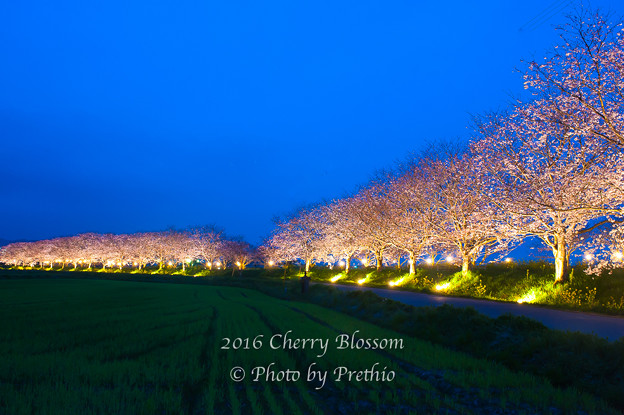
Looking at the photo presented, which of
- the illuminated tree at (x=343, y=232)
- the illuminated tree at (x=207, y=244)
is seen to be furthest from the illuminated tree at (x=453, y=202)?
the illuminated tree at (x=207, y=244)

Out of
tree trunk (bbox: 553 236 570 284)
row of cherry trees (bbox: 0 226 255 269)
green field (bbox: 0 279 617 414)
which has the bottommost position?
green field (bbox: 0 279 617 414)

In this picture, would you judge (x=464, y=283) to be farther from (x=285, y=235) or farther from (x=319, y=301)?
(x=285, y=235)

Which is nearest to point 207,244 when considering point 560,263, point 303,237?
point 303,237

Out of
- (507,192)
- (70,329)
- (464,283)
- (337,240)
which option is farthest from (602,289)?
(337,240)

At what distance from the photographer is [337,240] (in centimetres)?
5644

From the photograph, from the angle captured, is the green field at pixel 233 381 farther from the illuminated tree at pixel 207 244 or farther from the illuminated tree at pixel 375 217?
the illuminated tree at pixel 207 244

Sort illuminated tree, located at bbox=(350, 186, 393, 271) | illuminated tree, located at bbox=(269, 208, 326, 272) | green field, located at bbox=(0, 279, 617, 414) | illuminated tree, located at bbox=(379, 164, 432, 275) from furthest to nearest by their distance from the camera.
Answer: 1. illuminated tree, located at bbox=(269, 208, 326, 272)
2. illuminated tree, located at bbox=(350, 186, 393, 271)
3. illuminated tree, located at bbox=(379, 164, 432, 275)
4. green field, located at bbox=(0, 279, 617, 414)

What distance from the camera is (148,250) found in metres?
103

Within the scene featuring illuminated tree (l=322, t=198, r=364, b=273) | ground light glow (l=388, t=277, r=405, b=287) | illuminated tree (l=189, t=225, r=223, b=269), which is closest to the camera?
ground light glow (l=388, t=277, r=405, b=287)

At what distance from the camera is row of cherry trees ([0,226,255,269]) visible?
94.6 metres

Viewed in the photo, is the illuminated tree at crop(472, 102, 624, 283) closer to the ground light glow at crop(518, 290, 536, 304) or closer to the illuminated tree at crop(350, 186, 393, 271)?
the ground light glow at crop(518, 290, 536, 304)

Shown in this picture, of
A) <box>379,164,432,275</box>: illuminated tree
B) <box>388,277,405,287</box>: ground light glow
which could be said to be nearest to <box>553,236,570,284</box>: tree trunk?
<box>379,164,432,275</box>: illuminated tree

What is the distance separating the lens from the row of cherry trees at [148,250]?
310 feet

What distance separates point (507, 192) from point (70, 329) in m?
21.9
